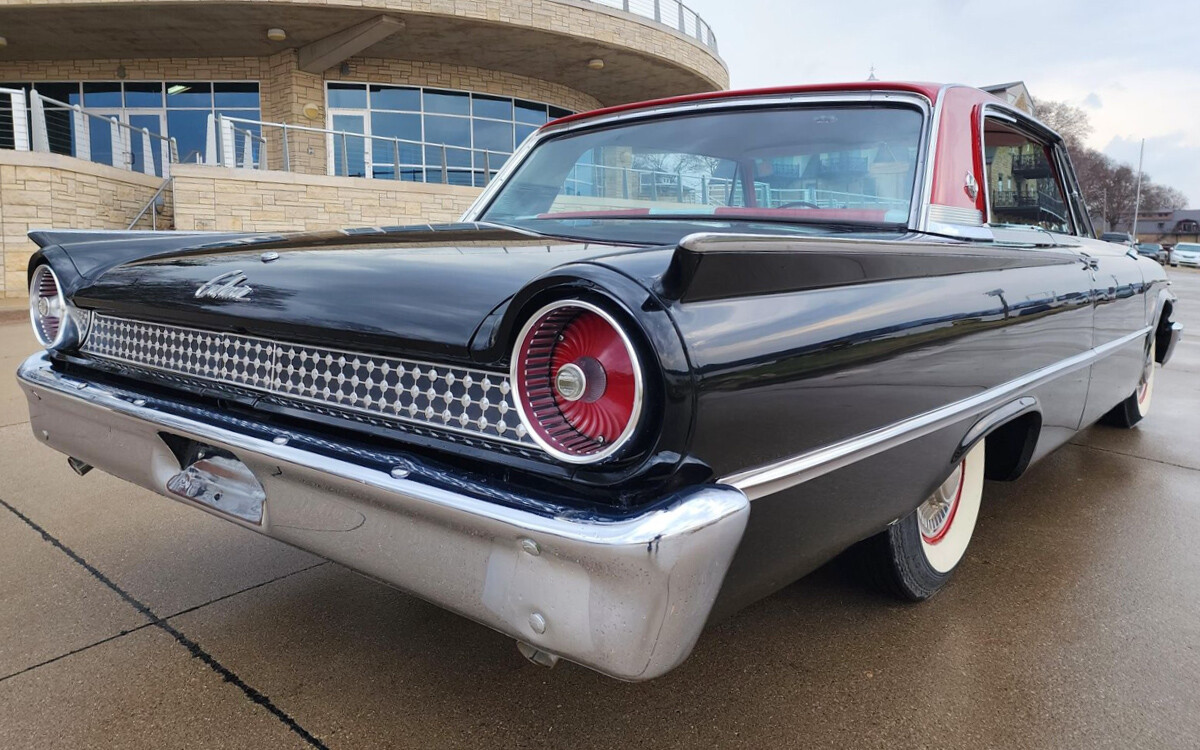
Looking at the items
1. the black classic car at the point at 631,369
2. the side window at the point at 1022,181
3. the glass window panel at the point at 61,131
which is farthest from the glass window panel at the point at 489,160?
the black classic car at the point at 631,369

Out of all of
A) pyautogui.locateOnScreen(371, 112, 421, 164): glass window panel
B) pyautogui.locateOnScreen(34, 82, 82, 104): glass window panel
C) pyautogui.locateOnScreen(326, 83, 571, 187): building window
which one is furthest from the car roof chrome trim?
pyautogui.locateOnScreen(34, 82, 82, 104): glass window panel

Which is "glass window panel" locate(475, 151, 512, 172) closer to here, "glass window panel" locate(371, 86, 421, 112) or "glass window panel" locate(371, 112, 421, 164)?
"glass window panel" locate(371, 112, 421, 164)

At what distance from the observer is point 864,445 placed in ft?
5.74

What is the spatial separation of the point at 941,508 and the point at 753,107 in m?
1.41

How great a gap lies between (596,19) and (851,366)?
61.5ft

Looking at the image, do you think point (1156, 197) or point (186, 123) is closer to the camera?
point (186, 123)

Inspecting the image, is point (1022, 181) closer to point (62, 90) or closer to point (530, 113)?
point (530, 113)

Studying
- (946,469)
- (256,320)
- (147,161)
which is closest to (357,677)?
(256,320)

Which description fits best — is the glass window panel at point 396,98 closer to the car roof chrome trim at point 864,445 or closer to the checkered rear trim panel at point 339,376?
the checkered rear trim panel at point 339,376

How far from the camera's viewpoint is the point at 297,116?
59.5 feet

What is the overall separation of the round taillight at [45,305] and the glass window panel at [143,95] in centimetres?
1901

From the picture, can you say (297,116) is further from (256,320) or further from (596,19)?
(256,320)

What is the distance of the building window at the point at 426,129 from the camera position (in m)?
16.1

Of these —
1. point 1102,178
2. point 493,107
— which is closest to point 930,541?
point 493,107
